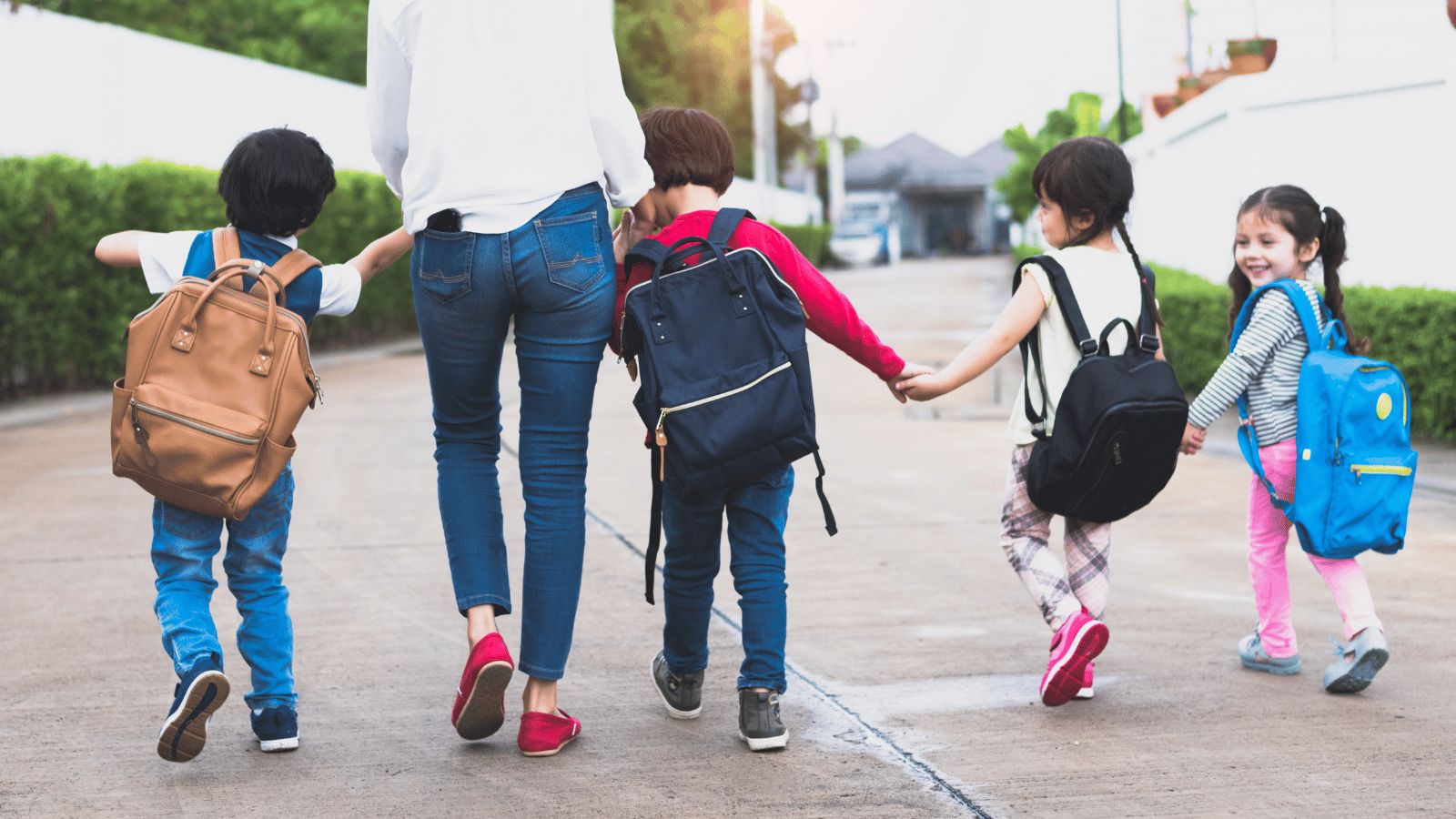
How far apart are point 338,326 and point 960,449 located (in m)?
10.4

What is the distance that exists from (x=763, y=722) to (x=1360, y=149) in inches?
327

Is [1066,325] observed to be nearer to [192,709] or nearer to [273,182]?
[273,182]

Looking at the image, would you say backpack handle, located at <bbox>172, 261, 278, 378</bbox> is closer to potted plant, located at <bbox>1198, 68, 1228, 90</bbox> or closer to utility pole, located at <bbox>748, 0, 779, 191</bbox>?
potted plant, located at <bbox>1198, 68, 1228, 90</bbox>

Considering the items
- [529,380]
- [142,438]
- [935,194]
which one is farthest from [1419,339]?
[935,194]

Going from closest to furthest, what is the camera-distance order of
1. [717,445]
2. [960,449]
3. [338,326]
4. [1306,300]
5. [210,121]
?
[717,445]
[1306,300]
[960,449]
[210,121]
[338,326]

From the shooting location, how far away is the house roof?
3445 inches

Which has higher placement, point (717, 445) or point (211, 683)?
point (717, 445)

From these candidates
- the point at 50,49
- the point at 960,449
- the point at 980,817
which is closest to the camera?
the point at 980,817

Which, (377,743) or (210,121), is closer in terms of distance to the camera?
(377,743)

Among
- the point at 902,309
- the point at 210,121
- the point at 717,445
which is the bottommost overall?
the point at 902,309

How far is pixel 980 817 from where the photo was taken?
3.23m

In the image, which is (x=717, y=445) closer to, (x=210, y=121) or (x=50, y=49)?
(x=50, y=49)

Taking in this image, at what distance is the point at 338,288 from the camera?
372 cm

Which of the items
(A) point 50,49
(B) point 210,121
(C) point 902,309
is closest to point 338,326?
(B) point 210,121
